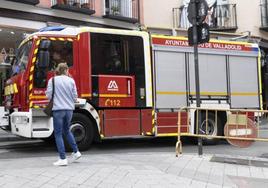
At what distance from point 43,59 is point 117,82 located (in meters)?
1.86

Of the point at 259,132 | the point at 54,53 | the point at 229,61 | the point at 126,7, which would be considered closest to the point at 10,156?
the point at 54,53

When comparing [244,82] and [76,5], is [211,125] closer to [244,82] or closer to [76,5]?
[244,82]

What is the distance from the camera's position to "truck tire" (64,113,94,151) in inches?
443

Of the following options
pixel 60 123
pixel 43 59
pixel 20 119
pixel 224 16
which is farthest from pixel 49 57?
pixel 224 16

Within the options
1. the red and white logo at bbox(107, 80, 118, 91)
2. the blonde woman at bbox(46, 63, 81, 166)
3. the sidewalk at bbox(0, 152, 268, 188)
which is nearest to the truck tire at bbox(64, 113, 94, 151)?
the red and white logo at bbox(107, 80, 118, 91)

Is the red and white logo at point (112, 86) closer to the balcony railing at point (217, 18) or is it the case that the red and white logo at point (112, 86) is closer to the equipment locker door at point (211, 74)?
the equipment locker door at point (211, 74)

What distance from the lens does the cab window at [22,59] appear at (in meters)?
11.3

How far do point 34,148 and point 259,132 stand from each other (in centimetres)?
540

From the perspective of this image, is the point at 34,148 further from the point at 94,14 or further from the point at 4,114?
the point at 94,14

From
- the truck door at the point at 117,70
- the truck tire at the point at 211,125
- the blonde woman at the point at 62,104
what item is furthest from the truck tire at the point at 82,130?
the truck tire at the point at 211,125

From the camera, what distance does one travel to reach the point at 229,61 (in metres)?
13.9

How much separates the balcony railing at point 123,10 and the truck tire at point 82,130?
34.3ft

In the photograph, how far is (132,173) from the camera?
24.8 ft

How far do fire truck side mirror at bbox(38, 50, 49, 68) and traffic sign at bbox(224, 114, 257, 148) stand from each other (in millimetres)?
4270
